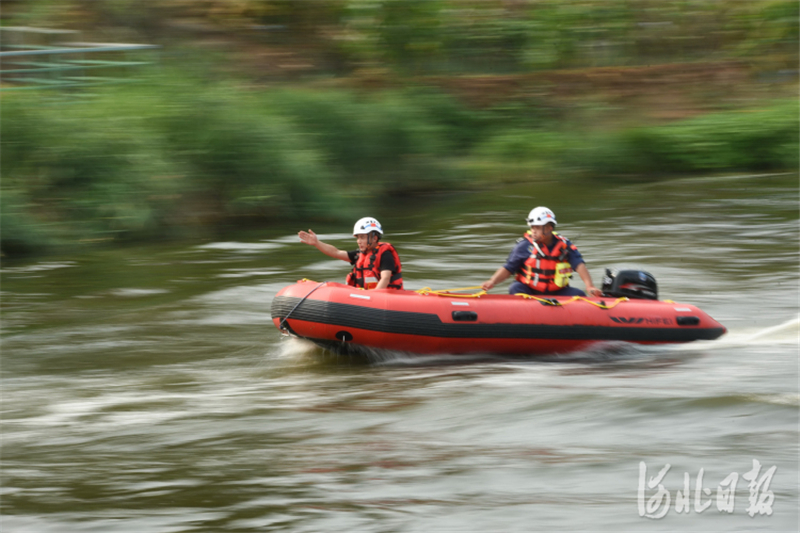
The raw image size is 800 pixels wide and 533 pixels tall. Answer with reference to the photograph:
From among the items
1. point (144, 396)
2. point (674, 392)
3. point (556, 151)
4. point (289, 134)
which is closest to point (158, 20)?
point (289, 134)

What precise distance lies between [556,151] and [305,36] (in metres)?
6.53

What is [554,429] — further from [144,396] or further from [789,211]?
[789,211]

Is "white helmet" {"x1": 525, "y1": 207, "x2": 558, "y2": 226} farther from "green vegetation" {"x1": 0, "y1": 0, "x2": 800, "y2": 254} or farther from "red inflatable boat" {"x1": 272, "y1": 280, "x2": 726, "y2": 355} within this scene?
"green vegetation" {"x1": 0, "y1": 0, "x2": 800, "y2": 254}

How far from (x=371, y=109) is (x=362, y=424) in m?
10.7

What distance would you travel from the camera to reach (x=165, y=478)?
206 inches

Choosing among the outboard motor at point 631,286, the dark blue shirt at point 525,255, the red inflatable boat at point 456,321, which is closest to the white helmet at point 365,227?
the red inflatable boat at point 456,321

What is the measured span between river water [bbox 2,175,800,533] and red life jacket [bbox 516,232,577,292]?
0.66 m

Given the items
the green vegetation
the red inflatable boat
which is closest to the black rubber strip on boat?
A: the red inflatable boat

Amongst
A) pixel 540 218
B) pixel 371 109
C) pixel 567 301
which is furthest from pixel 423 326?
pixel 371 109

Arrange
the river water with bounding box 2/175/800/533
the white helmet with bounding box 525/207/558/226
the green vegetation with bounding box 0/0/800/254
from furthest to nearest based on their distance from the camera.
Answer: the green vegetation with bounding box 0/0/800/254 → the white helmet with bounding box 525/207/558/226 → the river water with bounding box 2/175/800/533

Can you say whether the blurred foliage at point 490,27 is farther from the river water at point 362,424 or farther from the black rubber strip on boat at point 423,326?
the black rubber strip on boat at point 423,326

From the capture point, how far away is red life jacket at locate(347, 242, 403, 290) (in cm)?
768

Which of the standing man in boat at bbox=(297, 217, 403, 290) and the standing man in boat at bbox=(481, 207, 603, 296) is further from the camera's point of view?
the standing man in boat at bbox=(481, 207, 603, 296)

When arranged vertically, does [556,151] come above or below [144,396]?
above
